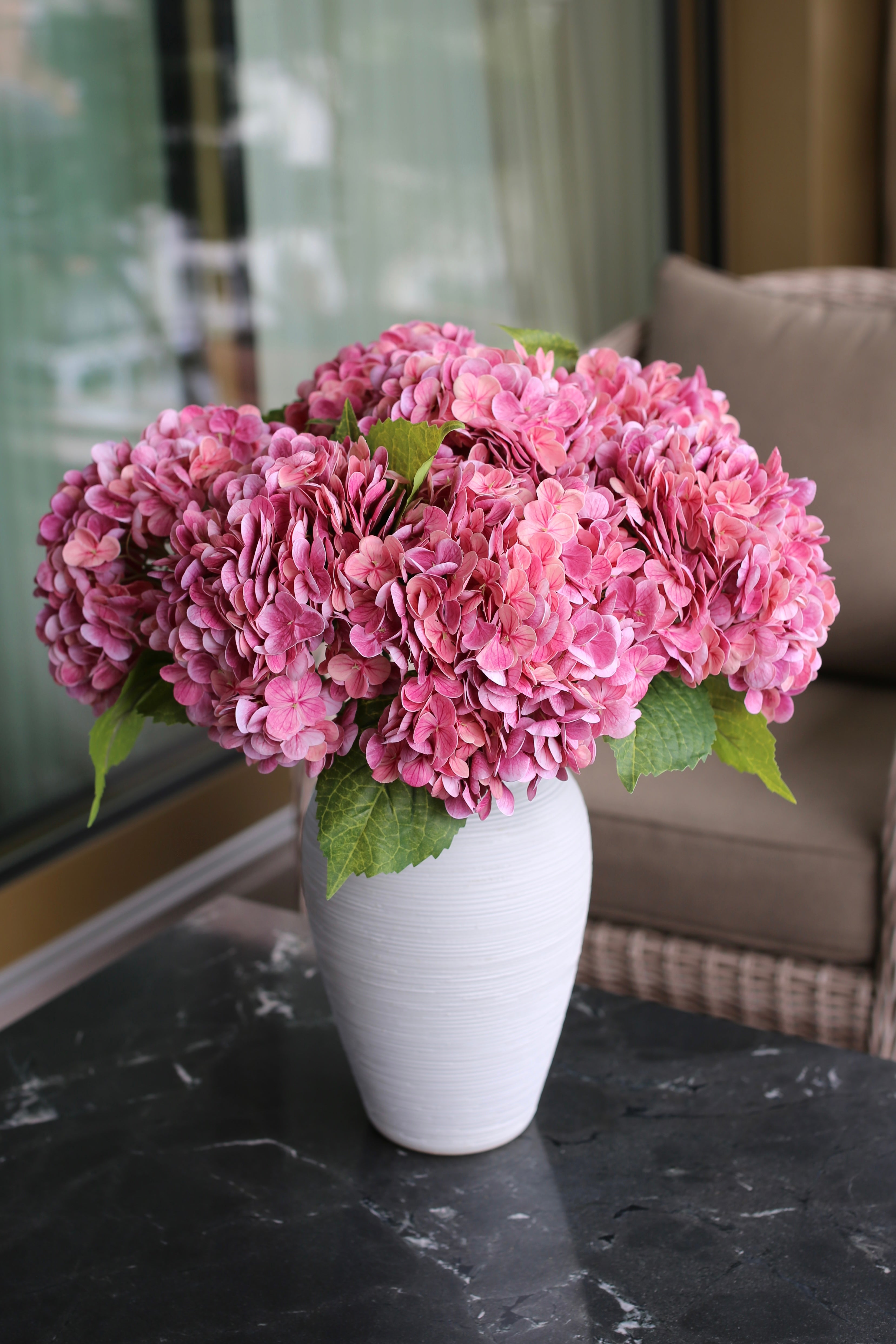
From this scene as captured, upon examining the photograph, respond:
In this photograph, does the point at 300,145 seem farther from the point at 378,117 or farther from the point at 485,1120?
the point at 485,1120

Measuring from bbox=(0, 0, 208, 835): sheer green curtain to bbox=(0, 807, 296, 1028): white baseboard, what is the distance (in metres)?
0.21

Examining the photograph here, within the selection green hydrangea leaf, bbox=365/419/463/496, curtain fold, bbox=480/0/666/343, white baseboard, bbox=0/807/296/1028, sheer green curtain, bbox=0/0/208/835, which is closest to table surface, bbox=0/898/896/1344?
green hydrangea leaf, bbox=365/419/463/496

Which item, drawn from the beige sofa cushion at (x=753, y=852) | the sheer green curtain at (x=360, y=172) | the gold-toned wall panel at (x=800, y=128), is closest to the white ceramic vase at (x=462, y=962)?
the beige sofa cushion at (x=753, y=852)

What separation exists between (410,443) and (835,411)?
3.32 feet

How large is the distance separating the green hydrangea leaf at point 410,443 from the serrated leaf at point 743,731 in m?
0.23

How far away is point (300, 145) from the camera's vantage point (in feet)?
6.66

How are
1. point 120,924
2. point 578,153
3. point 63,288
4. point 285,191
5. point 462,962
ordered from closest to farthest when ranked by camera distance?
point 462,962
point 63,288
point 120,924
point 285,191
point 578,153

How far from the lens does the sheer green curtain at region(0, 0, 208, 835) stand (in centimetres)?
158

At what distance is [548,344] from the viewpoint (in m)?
0.73

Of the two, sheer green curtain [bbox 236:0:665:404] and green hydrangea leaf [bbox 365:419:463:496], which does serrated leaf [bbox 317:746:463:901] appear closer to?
green hydrangea leaf [bbox 365:419:463:496]

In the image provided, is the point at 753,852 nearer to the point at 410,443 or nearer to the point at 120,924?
the point at 410,443

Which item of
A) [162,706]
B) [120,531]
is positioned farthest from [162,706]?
[120,531]

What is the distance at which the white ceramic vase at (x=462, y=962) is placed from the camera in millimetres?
653

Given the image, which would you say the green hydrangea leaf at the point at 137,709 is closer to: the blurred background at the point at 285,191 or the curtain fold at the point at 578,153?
the blurred background at the point at 285,191
